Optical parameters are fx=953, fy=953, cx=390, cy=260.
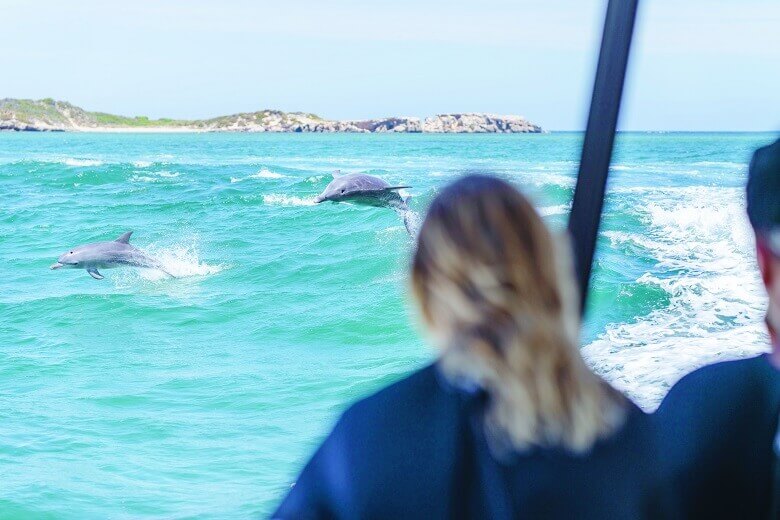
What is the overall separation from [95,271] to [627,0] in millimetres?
6079

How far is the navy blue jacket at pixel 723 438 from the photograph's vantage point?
2.59ft

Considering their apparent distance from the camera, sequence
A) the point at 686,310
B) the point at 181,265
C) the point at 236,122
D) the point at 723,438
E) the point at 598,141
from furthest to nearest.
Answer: the point at 236,122 < the point at 181,265 < the point at 686,310 < the point at 598,141 < the point at 723,438

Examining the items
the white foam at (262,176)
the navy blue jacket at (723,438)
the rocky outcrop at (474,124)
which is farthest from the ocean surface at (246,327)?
the rocky outcrop at (474,124)

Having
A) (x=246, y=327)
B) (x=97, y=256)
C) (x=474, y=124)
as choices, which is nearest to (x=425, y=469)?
(x=97, y=256)

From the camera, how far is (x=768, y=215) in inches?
25.8

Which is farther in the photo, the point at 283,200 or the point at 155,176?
the point at 155,176

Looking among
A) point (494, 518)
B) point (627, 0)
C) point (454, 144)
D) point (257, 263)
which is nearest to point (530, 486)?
point (494, 518)

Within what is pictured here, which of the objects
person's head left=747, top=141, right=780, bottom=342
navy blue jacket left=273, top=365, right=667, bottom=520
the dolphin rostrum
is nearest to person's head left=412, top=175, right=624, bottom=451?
navy blue jacket left=273, top=365, right=667, bottom=520

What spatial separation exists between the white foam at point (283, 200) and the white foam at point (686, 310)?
5.62 metres

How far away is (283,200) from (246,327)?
572cm

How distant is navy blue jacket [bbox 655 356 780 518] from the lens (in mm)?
791

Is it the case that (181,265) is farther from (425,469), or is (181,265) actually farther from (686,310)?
(425,469)

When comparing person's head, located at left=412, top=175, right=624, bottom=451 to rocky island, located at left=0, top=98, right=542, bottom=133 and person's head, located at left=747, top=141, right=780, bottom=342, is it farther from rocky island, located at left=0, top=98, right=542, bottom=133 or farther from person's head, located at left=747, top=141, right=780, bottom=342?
rocky island, located at left=0, top=98, right=542, bottom=133

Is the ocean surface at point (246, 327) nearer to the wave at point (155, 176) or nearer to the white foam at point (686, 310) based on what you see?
the white foam at point (686, 310)
